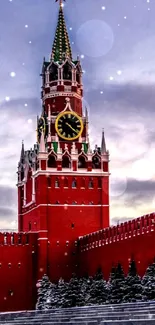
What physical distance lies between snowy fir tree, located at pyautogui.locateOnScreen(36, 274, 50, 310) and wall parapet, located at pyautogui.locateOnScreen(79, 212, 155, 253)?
3450mm

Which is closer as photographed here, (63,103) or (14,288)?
(14,288)

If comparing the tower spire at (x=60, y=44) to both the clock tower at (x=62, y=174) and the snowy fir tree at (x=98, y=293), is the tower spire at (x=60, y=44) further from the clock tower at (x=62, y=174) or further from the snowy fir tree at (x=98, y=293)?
the snowy fir tree at (x=98, y=293)

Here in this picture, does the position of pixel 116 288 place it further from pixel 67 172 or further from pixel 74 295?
pixel 67 172

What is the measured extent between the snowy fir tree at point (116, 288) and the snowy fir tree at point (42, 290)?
9738 millimetres

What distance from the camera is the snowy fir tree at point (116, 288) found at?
38153mm

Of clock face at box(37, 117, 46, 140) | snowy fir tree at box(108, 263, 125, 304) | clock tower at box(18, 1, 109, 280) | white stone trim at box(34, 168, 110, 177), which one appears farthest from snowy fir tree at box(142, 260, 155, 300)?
clock face at box(37, 117, 46, 140)

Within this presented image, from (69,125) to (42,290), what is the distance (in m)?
13.1

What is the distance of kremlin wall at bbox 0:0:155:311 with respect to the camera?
5231 centimetres

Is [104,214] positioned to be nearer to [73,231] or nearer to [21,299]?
[73,231]

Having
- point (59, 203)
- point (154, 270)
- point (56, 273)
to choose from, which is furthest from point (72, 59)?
point (154, 270)

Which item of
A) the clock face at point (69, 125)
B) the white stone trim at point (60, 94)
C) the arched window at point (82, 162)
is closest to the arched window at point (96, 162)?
the arched window at point (82, 162)

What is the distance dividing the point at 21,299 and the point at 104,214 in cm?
828

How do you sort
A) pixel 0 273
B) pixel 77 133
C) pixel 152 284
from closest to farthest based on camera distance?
1. pixel 152 284
2. pixel 0 273
3. pixel 77 133

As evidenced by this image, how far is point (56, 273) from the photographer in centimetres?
5331
